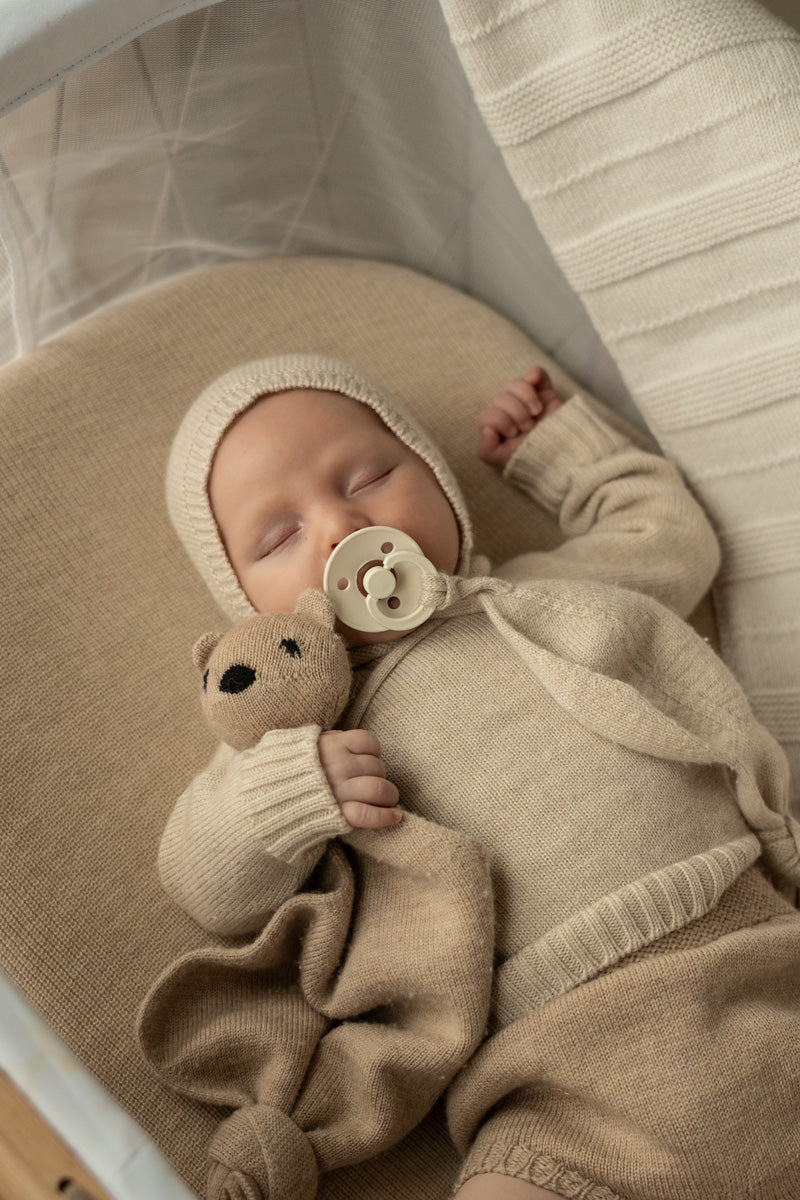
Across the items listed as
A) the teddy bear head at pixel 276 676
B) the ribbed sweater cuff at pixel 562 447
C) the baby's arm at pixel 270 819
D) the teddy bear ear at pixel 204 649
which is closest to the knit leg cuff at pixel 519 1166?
the baby's arm at pixel 270 819

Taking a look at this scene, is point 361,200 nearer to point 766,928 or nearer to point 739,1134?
point 766,928

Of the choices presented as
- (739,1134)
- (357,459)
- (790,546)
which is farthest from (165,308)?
(739,1134)

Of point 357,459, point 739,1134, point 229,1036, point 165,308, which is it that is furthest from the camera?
point 165,308

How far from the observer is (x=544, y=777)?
95 cm

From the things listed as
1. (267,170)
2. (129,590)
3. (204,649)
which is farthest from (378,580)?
(267,170)

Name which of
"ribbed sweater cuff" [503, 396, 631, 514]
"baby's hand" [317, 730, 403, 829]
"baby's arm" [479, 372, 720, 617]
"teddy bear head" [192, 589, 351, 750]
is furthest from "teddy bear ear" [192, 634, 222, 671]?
"ribbed sweater cuff" [503, 396, 631, 514]

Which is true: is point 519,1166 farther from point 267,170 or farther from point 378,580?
point 267,170

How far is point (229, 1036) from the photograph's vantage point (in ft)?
3.05

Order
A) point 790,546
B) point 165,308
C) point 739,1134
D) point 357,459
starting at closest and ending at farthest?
point 739,1134, point 357,459, point 790,546, point 165,308

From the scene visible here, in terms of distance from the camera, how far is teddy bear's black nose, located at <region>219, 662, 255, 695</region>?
905mm

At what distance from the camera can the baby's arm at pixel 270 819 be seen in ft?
2.89

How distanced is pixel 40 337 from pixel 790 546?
0.91m

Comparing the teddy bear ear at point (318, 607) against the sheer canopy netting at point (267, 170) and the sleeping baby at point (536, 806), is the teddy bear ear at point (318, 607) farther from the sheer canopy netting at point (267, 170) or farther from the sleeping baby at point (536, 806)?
the sheer canopy netting at point (267, 170)

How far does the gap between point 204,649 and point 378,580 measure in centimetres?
18
